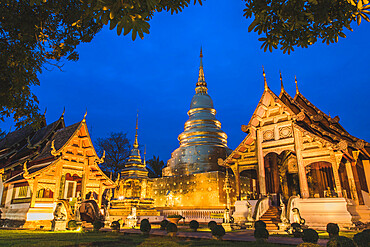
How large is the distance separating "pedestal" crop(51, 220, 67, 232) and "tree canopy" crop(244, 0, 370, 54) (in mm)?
13924

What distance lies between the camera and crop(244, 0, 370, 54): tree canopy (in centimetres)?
414

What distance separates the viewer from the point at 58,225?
13539 mm

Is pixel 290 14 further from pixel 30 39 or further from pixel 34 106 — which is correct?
pixel 34 106

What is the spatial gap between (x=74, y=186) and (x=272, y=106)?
15441 millimetres

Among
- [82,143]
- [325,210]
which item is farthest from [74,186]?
[325,210]

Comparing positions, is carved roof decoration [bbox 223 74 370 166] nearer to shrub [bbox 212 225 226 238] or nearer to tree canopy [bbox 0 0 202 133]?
shrub [bbox 212 225 226 238]

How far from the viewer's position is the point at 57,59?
304 inches

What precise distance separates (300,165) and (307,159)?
513 mm

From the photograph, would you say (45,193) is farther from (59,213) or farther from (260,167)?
(260,167)

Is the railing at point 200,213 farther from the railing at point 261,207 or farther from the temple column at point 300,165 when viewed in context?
the temple column at point 300,165

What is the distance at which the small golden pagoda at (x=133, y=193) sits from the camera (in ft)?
74.0

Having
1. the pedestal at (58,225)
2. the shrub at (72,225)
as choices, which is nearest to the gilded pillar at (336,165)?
the shrub at (72,225)

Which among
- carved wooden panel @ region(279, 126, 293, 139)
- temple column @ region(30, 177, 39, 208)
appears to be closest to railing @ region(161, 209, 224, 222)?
carved wooden panel @ region(279, 126, 293, 139)

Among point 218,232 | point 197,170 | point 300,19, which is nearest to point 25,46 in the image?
point 300,19
